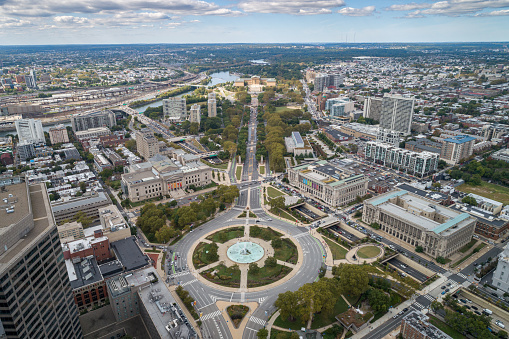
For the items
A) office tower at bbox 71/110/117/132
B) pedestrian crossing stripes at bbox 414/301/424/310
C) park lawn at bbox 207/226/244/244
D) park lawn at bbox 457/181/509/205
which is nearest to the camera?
pedestrian crossing stripes at bbox 414/301/424/310

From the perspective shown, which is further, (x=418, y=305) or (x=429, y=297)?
(x=429, y=297)

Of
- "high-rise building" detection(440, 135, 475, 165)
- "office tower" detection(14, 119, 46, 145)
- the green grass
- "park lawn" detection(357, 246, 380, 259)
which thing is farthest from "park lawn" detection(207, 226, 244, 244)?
"office tower" detection(14, 119, 46, 145)

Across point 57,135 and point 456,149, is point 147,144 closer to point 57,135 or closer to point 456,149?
point 57,135

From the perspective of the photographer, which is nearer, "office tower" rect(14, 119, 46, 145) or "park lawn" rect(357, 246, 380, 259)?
"park lawn" rect(357, 246, 380, 259)

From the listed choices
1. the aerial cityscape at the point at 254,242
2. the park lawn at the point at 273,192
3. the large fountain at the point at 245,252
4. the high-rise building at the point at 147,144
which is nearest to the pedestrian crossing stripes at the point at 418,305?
the aerial cityscape at the point at 254,242

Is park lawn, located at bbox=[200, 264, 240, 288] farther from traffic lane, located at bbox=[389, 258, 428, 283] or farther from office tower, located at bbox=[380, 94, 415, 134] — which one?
office tower, located at bbox=[380, 94, 415, 134]

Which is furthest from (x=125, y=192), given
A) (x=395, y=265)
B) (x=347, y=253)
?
(x=395, y=265)

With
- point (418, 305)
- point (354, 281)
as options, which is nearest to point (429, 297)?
point (418, 305)
